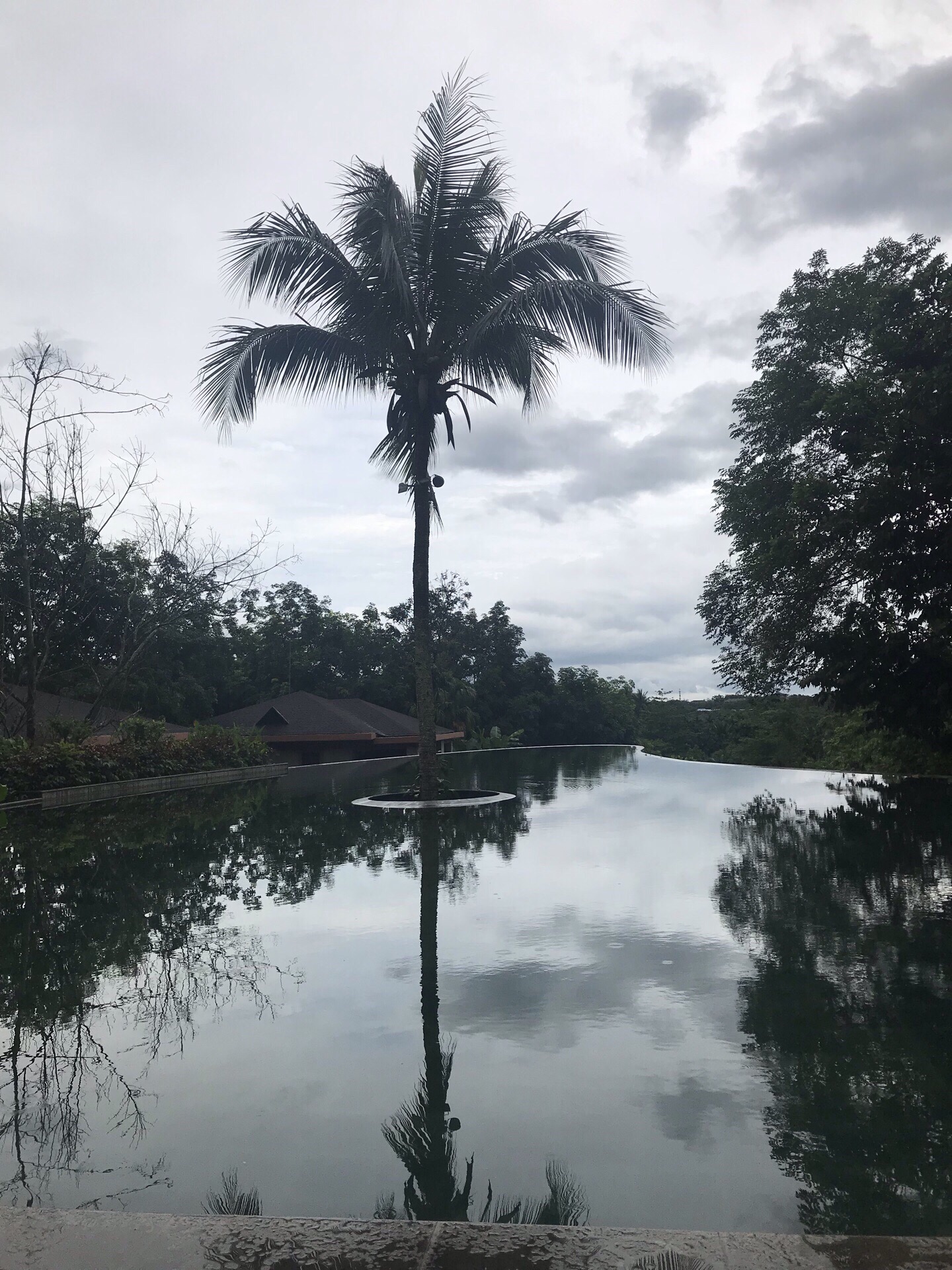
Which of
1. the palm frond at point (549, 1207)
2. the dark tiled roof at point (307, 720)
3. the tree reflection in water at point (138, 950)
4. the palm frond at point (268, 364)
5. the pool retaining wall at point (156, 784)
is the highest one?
the palm frond at point (268, 364)

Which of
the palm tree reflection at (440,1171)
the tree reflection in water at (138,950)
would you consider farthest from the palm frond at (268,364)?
the palm tree reflection at (440,1171)

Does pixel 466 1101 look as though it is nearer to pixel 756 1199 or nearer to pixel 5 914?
pixel 756 1199

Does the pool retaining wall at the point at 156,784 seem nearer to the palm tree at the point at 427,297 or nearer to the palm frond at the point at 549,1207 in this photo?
the palm tree at the point at 427,297

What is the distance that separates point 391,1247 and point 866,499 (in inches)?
545

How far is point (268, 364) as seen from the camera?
14.4m

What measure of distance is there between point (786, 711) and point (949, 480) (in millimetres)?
21599

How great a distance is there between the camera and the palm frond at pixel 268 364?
46.5 ft

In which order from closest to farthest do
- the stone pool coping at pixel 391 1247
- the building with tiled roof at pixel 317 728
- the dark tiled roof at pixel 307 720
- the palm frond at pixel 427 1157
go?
the stone pool coping at pixel 391 1247 < the palm frond at pixel 427 1157 < the building with tiled roof at pixel 317 728 < the dark tiled roof at pixel 307 720

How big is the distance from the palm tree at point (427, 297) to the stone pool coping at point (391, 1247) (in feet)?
39.8

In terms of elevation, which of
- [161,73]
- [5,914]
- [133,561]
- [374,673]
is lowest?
[5,914]

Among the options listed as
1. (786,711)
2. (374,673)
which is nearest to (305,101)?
(786,711)

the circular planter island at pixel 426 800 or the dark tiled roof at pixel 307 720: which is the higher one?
the dark tiled roof at pixel 307 720

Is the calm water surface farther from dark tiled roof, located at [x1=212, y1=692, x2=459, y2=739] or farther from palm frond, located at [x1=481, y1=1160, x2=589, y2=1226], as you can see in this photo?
dark tiled roof, located at [x1=212, y1=692, x2=459, y2=739]

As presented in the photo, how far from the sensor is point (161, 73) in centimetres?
1120
